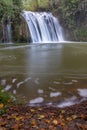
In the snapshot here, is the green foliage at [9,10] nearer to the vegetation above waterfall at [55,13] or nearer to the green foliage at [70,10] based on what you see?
the vegetation above waterfall at [55,13]

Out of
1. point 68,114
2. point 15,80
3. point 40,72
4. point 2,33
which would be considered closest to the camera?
point 68,114

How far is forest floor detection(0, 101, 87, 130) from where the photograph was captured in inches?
121

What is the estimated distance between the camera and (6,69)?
795 centimetres

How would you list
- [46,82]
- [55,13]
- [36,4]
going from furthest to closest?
[36,4], [55,13], [46,82]

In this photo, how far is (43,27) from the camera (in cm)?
2058

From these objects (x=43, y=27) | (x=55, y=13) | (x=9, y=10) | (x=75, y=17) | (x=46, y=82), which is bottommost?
(x=46, y=82)

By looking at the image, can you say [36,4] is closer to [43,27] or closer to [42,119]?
[43,27]

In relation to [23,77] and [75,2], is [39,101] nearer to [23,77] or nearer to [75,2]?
[23,77]

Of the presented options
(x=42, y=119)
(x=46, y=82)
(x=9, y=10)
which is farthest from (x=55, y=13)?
(x=42, y=119)

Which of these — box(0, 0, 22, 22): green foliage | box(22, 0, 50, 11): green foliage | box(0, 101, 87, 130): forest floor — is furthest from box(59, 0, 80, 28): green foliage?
box(0, 101, 87, 130): forest floor

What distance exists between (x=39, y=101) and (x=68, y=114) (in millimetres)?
1228

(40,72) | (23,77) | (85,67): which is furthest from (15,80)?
(85,67)

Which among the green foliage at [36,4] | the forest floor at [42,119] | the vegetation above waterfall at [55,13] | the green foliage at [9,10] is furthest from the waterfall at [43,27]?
the forest floor at [42,119]

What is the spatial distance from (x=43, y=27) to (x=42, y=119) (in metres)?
17.7
